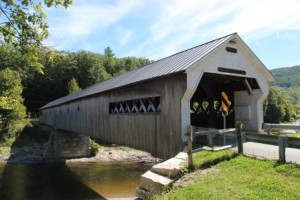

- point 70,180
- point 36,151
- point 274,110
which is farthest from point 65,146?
point 274,110

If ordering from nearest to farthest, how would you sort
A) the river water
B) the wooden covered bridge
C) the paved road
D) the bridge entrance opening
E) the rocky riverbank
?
the paved road → the wooden covered bridge → the bridge entrance opening → the river water → the rocky riverbank

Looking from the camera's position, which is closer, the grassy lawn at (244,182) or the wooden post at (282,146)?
the grassy lawn at (244,182)

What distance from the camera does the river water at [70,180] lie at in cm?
1784

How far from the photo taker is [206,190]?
6953mm

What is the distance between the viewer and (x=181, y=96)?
33.3ft

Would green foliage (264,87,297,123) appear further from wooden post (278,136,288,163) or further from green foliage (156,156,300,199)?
green foliage (156,156,300,199)

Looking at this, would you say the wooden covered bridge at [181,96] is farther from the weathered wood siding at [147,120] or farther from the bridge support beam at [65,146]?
the bridge support beam at [65,146]

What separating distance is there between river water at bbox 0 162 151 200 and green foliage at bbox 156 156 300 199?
10.3 metres

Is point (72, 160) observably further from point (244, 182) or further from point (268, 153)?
point (244, 182)

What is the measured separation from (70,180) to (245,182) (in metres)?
17.3

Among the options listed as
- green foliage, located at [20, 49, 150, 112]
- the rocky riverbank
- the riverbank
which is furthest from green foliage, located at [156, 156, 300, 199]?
green foliage, located at [20, 49, 150, 112]

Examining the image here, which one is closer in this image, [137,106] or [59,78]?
[137,106]

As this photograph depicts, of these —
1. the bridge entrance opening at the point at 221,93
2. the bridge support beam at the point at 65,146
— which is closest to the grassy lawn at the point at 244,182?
the bridge entrance opening at the point at 221,93

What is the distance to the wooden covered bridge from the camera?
10.3 meters
